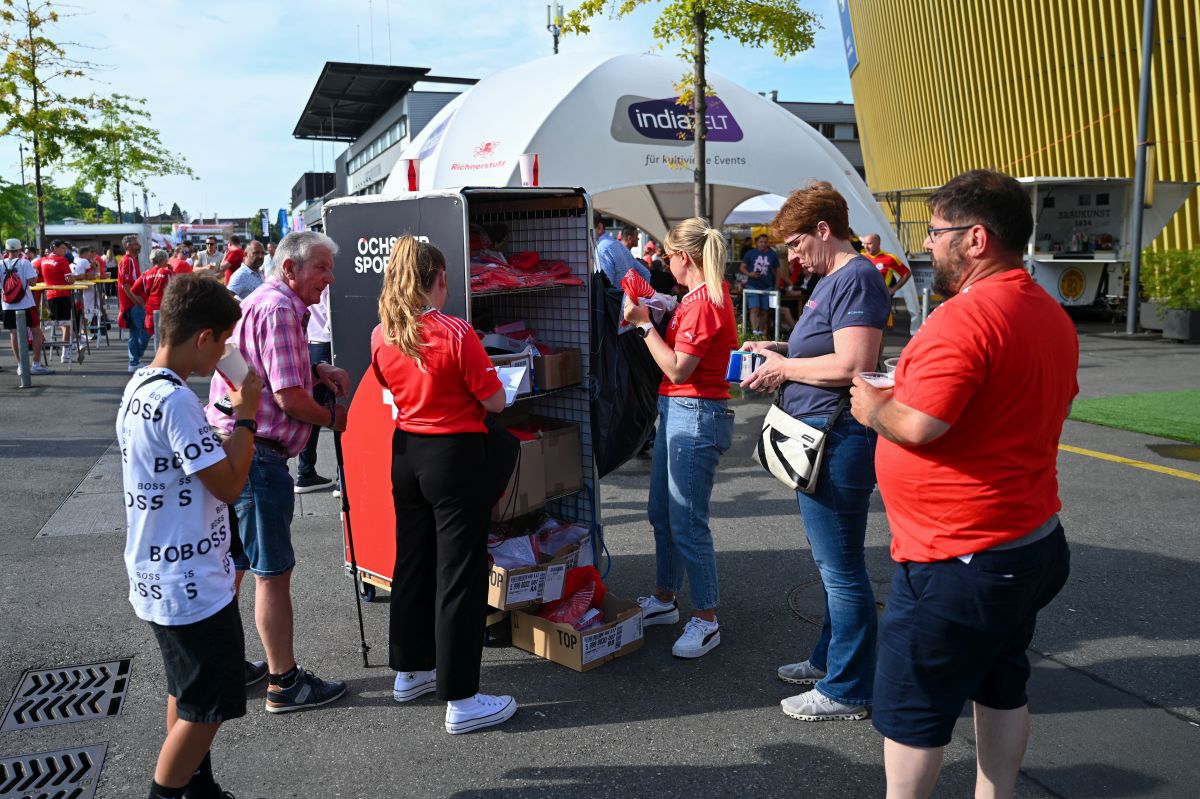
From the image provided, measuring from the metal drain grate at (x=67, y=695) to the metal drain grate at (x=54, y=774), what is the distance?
0.91 ft

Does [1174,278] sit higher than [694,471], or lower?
higher

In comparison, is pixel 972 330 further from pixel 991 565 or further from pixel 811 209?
pixel 811 209

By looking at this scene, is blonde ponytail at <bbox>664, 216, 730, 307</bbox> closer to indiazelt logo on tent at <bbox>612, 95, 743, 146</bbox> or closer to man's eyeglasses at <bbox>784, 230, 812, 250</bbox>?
man's eyeglasses at <bbox>784, 230, 812, 250</bbox>

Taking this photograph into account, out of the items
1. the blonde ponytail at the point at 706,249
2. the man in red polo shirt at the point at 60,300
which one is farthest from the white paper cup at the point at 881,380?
the man in red polo shirt at the point at 60,300

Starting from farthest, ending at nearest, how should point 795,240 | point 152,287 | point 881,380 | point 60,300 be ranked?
point 60,300 → point 152,287 → point 795,240 → point 881,380

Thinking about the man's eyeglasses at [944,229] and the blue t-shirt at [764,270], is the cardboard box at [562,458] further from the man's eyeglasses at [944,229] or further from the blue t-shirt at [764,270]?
the blue t-shirt at [764,270]

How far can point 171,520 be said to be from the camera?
2.65 meters

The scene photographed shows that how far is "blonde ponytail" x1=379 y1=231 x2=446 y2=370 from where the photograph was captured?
350cm

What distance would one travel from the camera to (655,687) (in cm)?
412

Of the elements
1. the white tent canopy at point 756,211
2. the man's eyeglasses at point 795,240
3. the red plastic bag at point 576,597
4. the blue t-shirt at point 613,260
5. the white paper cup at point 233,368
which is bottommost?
the red plastic bag at point 576,597

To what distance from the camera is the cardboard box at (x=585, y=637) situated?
14.0 feet

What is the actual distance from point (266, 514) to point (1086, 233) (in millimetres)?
20404

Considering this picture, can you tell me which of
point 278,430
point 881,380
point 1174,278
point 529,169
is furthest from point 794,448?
point 1174,278

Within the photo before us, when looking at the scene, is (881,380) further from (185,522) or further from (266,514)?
(266,514)
